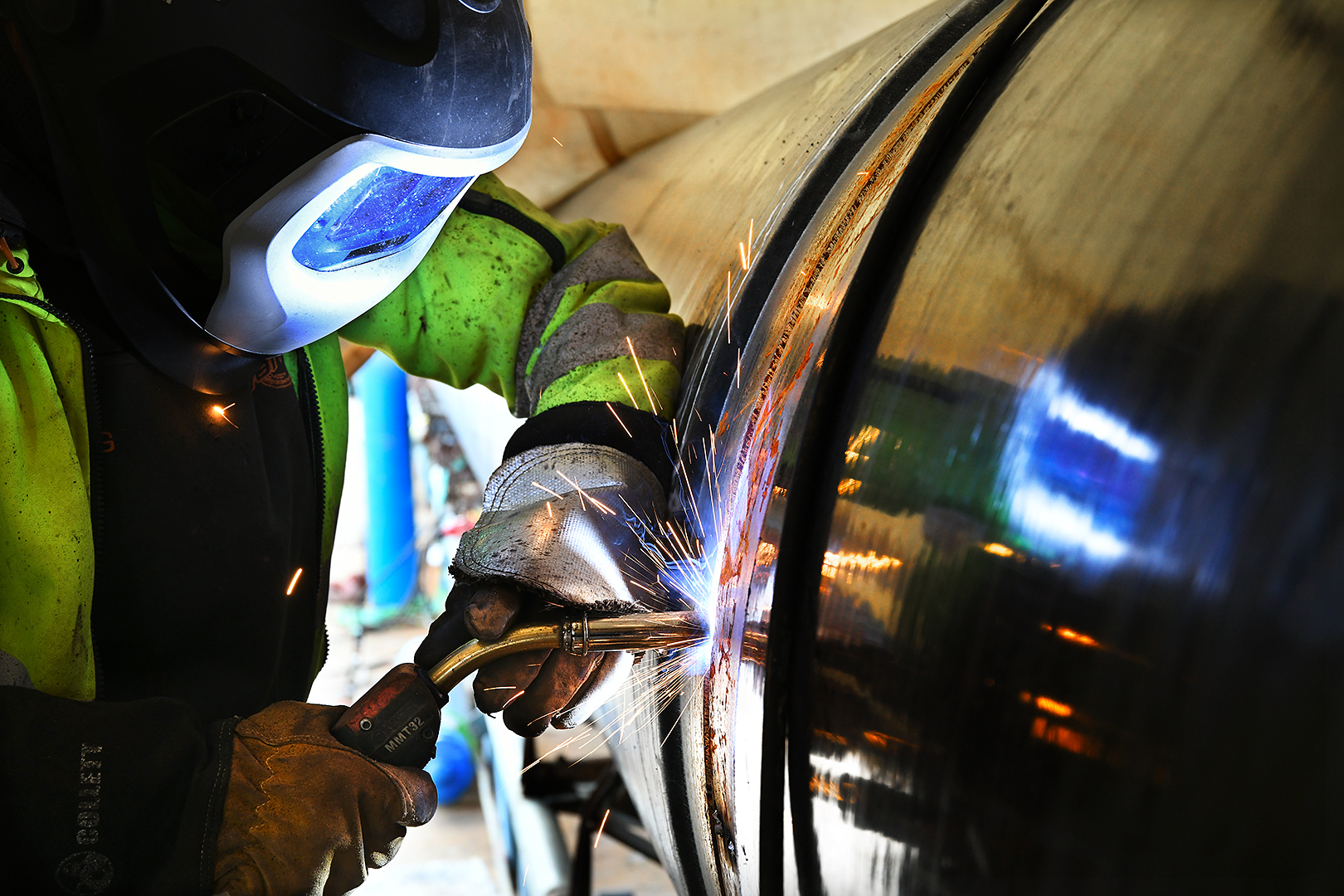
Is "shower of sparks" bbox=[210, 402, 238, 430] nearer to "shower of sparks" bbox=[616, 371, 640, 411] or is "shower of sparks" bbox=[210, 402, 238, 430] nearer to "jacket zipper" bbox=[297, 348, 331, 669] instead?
"jacket zipper" bbox=[297, 348, 331, 669]

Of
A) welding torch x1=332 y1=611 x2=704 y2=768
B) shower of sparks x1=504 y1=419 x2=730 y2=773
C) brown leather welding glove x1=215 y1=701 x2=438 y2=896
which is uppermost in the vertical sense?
shower of sparks x1=504 y1=419 x2=730 y2=773

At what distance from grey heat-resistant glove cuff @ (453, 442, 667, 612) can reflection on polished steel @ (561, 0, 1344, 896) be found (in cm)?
13

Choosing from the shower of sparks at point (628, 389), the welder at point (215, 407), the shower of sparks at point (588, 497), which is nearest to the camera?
the welder at point (215, 407)

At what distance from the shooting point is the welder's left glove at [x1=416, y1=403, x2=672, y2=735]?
0.86 metres

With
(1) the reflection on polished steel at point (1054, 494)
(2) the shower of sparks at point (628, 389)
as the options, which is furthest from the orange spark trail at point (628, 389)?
(1) the reflection on polished steel at point (1054, 494)

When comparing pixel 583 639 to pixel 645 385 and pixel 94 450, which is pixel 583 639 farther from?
pixel 94 450

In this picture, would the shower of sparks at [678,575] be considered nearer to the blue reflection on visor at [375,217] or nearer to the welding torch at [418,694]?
the welding torch at [418,694]

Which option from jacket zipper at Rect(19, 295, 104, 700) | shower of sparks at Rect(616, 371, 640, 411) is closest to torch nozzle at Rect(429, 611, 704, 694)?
shower of sparks at Rect(616, 371, 640, 411)

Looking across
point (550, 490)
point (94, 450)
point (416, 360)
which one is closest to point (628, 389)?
point (550, 490)

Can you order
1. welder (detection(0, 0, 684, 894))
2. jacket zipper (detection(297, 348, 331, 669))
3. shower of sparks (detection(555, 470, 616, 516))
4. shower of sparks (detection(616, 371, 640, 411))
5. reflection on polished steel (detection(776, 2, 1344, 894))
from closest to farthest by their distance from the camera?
reflection on polished steel (detection(776, 2, 1344, 894)), welder (detection(0, 0, 684, 894)), shower of sparks (detection(555, 470, 616, 516)), shower of sparks (detection(616, 371, 640, 411)), jacket zipper (detection(297, 348, 331, 669))

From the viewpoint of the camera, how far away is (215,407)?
1.07m

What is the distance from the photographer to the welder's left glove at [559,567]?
0.86 m

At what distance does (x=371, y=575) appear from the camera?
537 centimetres

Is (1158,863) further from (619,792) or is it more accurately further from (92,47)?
(619,792)
